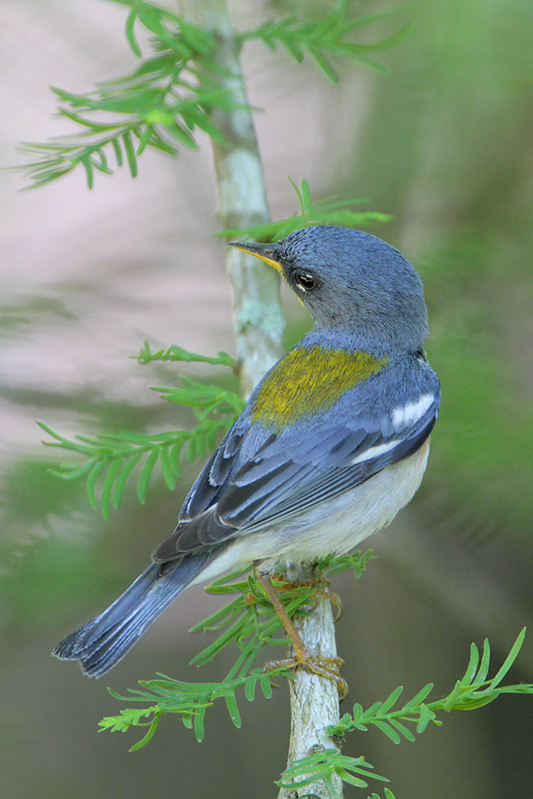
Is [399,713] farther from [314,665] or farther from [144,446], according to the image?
[144,446]

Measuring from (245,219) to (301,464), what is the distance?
65 cm

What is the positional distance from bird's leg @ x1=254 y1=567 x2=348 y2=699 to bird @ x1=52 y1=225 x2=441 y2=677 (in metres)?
0.02

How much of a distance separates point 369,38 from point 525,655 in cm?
197

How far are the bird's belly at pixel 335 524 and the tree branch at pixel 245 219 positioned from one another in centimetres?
14

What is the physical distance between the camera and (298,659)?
5.67ft

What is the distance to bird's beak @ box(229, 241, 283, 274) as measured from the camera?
200 centimetres

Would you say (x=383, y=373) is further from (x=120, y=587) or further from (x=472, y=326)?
(x=120, y=587)

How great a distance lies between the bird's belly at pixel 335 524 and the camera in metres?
1.94

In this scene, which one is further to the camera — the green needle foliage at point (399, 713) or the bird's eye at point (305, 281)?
the bird's eye at point (305, 281)

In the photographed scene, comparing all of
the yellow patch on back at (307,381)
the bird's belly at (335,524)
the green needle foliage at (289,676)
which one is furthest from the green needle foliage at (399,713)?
the yellow patch on back at (307,381)

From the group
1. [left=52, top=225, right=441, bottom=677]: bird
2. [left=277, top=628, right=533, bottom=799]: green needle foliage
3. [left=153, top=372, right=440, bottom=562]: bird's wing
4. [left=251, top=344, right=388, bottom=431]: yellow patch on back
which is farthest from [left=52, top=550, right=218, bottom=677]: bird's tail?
[left=277, top=628, right=533, bottom=799]: green needle foliage

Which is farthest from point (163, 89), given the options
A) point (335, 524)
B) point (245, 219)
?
point (335, 524)

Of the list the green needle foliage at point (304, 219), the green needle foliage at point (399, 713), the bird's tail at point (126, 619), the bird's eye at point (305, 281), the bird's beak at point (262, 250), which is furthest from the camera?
the bird's eye at point (305, 281)

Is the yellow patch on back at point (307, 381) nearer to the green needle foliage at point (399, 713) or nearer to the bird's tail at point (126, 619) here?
the bird's tail at point (126, 619)
